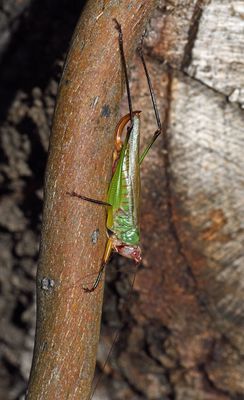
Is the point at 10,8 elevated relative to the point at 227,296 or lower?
elevated

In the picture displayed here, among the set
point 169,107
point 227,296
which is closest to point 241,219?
point 227,296

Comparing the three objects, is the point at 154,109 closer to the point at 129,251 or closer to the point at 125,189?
the point at 125,189

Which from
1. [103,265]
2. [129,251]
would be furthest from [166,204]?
[103,265]

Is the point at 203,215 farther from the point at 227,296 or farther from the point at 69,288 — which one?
the point at 69,288

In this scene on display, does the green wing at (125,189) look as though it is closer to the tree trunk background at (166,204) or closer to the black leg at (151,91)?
the black leg at (151,91)

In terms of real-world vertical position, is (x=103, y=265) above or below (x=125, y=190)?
below

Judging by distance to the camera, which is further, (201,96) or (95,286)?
(201,96)

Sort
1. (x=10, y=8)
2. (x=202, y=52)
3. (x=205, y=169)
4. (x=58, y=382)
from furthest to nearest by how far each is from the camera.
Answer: (x=10, y=8), (x=205, y=169), (x=202, y=52), (x=58, y=382)

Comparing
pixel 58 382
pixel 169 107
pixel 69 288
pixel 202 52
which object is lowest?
pixel 58 382
